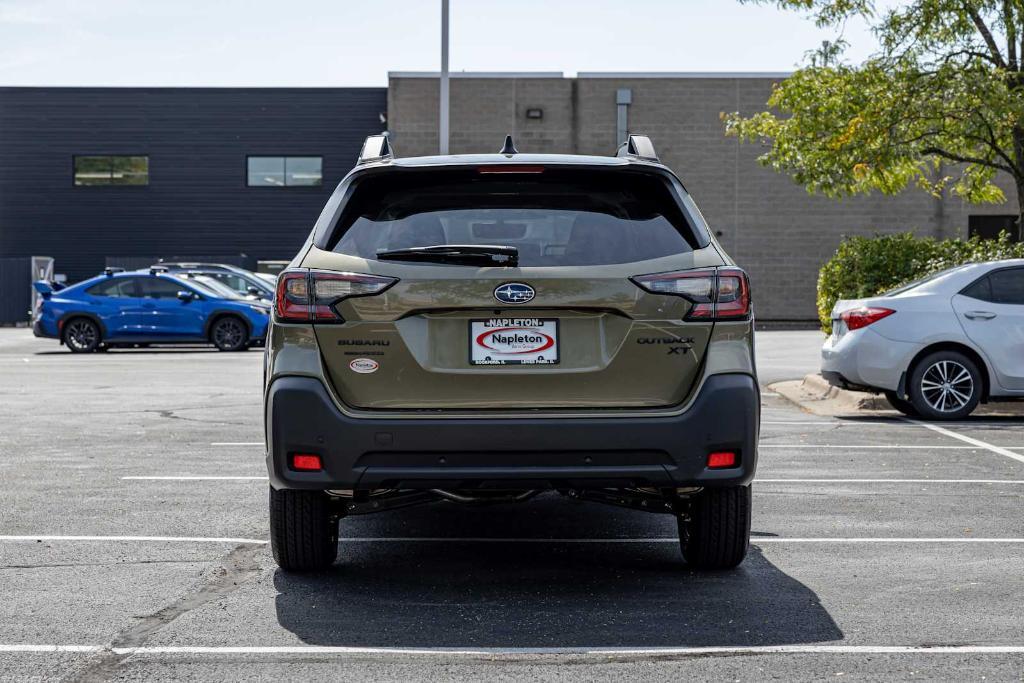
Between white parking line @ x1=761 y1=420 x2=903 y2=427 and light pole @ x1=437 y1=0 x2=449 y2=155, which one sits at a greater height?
light pole @ x1=437 y1=0 x2=449 y2=155

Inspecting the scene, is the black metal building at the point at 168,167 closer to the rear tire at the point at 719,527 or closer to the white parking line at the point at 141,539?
the white parking line at the point at 141,539

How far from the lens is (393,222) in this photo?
237 inches

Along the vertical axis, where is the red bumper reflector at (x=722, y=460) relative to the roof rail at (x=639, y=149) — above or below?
below

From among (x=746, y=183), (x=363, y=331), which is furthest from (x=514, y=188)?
(x=746, y=183)

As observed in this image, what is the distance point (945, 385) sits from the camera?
13.4 m

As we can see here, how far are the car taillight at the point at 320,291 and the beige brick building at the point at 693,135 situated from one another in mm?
34558

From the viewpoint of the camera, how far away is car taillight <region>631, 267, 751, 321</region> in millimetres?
5777

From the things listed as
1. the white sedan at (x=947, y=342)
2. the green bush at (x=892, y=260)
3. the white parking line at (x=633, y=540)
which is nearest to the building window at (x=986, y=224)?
the green bush at (x=892, y=260)

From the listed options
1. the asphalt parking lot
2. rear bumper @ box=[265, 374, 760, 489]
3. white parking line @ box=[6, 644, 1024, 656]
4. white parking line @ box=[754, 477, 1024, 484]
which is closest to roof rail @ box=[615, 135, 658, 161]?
rear bumper @ box=[265, 374, 760, 489]

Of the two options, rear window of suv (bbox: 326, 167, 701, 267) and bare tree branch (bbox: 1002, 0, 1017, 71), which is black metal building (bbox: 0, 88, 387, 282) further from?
rear window of suv (bbox: 326, 167, 701, 267)

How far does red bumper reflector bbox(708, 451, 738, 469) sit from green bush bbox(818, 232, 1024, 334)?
39.2ft

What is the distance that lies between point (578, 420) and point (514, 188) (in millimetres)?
1083

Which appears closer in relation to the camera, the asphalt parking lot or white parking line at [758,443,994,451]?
the asphalt parking lot

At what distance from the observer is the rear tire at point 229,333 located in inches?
1051
